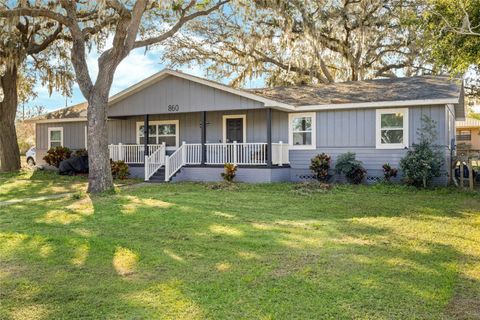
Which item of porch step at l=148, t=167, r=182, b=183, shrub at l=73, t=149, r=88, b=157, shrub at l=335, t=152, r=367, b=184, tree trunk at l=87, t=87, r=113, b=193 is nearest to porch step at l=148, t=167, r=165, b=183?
porch step at l=148, t=167, r=182, b=183

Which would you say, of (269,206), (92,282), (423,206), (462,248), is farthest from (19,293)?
(423,206)

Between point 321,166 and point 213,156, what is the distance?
422 centimetres

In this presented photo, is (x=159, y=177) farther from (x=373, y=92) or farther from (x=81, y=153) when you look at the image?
(x=373, y=92)

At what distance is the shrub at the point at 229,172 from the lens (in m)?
15.6

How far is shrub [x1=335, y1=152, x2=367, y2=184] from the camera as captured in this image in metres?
14.5

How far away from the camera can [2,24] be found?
15688 mm

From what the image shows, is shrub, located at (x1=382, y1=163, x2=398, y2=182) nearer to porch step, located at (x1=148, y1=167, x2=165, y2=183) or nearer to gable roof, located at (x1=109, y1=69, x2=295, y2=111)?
gable roof, located at (x1=109, y1=69, x2=295, y2=111)

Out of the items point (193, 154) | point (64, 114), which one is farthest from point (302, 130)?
point (64, 114)

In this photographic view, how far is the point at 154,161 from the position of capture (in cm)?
1691

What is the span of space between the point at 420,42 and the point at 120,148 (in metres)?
12.3

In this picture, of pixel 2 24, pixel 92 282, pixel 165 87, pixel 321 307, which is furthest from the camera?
pixel 165 87

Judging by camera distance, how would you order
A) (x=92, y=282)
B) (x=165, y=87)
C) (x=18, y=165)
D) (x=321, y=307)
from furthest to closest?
(x=18, y=165)
(x=165, y=87)
(x=92, y=282)
(x=321, y=307)

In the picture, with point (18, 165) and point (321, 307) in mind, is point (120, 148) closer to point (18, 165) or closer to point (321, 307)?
point (18, 165)

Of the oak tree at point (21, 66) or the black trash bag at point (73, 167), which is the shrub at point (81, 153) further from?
the oak tree at point (21, 66)
